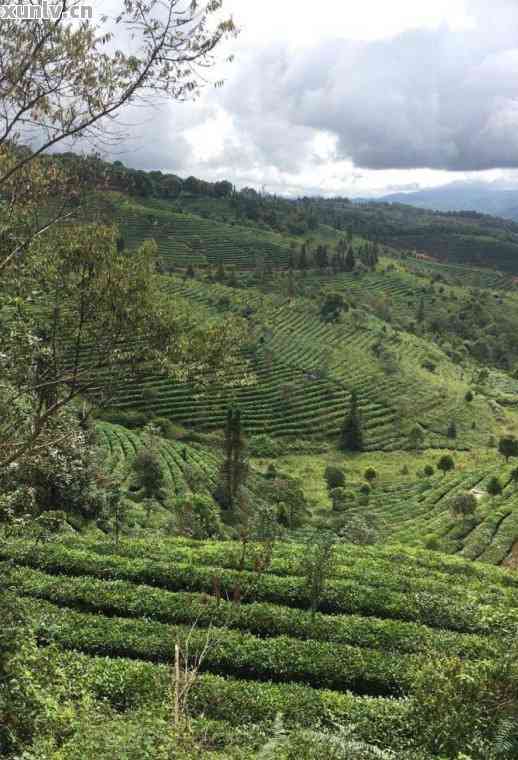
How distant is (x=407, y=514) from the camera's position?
4784cm

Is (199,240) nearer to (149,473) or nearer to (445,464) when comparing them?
(445,464)

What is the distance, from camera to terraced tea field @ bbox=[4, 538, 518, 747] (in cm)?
1214

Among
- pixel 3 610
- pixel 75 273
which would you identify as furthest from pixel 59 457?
pixel 75 273

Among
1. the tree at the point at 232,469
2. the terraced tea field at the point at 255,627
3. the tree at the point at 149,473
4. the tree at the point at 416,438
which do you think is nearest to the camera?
the terraced tea field at the point at 255,627

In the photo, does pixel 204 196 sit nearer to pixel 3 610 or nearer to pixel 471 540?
pixel 471 540

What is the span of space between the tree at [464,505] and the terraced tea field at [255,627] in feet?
72.8

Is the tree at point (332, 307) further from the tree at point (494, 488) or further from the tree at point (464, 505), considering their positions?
the tree at point (464, 505)

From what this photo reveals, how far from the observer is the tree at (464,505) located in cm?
4103

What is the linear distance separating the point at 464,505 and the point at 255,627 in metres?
30.4

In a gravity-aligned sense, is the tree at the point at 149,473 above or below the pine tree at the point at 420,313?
below

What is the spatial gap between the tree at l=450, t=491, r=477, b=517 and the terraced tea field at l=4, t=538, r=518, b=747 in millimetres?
22184

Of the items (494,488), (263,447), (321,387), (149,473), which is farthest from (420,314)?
(149,473)

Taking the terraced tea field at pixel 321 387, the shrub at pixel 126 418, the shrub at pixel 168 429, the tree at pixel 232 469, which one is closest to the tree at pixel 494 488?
the tree at pixel 232 469

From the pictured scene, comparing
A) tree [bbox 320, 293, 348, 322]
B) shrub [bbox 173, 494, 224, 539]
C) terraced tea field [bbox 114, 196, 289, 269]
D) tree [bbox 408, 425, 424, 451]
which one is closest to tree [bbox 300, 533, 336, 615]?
shrub [bbox 173, 494, 224, 539]
